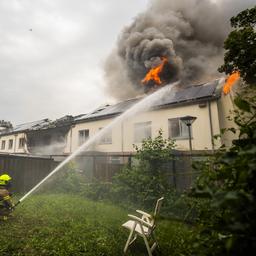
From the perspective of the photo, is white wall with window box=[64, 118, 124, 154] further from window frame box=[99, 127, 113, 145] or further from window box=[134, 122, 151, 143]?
window box=[134, 122, 151, 143]

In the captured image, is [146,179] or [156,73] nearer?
[146,179]

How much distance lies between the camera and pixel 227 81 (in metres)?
17.6

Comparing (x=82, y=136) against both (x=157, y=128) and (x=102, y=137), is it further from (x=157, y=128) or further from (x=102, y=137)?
(x=157, y=128)

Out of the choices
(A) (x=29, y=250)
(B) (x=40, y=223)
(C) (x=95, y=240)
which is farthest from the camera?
(B) (x=40, y=223)

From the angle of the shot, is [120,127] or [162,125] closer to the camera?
[162,125]

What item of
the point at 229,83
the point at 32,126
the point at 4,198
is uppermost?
the point at 229,83

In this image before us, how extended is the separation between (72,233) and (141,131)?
1378 cm

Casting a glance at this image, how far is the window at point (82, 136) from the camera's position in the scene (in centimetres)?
2298

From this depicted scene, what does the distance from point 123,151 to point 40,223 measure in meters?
13.4

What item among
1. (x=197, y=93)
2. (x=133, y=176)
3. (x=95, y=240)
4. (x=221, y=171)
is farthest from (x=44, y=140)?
(x=221, y=171)

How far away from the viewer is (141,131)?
1889 cm

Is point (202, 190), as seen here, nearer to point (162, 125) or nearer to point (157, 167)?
point (157, 167)

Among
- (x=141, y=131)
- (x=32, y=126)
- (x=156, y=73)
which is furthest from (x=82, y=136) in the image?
(x=32, y=126)

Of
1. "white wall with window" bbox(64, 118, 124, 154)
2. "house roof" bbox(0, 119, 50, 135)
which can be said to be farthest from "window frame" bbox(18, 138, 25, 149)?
"white wall with window" bbox(64, 118, 124, 154)
